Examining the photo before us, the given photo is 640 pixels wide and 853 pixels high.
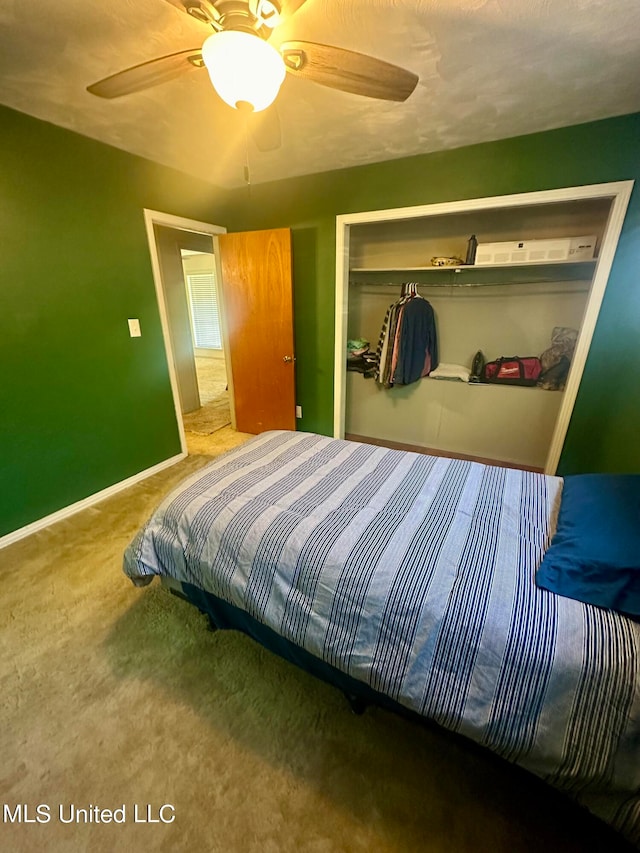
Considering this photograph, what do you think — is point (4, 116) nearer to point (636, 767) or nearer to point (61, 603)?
point (61, 603)

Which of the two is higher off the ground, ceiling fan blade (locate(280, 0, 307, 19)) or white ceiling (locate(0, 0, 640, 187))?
white ceiling (locate(0, 0, 640, 187))

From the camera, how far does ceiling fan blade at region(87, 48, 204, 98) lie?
3.58 ft

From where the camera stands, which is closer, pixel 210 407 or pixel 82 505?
pixel 82 505

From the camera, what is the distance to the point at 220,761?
1.07 metres

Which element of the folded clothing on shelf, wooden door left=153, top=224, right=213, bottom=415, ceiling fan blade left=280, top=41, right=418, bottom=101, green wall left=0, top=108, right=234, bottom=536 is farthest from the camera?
wooden door left=153, top=224, right=213, bottom=415

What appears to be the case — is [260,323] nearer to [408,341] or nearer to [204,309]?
[408,341]

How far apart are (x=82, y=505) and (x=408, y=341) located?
2.93 m

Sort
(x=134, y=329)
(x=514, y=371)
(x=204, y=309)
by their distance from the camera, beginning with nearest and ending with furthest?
(x=134, y=329)
(x=514, y=371)
(x=204, y=309)

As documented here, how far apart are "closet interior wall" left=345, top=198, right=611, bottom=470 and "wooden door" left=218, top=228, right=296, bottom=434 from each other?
743 millimetres

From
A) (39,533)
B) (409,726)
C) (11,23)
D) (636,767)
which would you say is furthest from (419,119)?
(39,533)

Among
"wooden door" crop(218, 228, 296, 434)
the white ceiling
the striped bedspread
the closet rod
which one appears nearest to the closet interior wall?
the closet rod

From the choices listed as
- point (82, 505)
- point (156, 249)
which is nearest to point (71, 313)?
point (156, 249)

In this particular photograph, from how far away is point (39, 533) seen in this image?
208 cm

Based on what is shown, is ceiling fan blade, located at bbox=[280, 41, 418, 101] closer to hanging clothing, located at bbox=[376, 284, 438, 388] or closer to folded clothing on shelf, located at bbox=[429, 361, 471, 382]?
hanging clothing, located at bbox=[376, 284, 438, 388]
